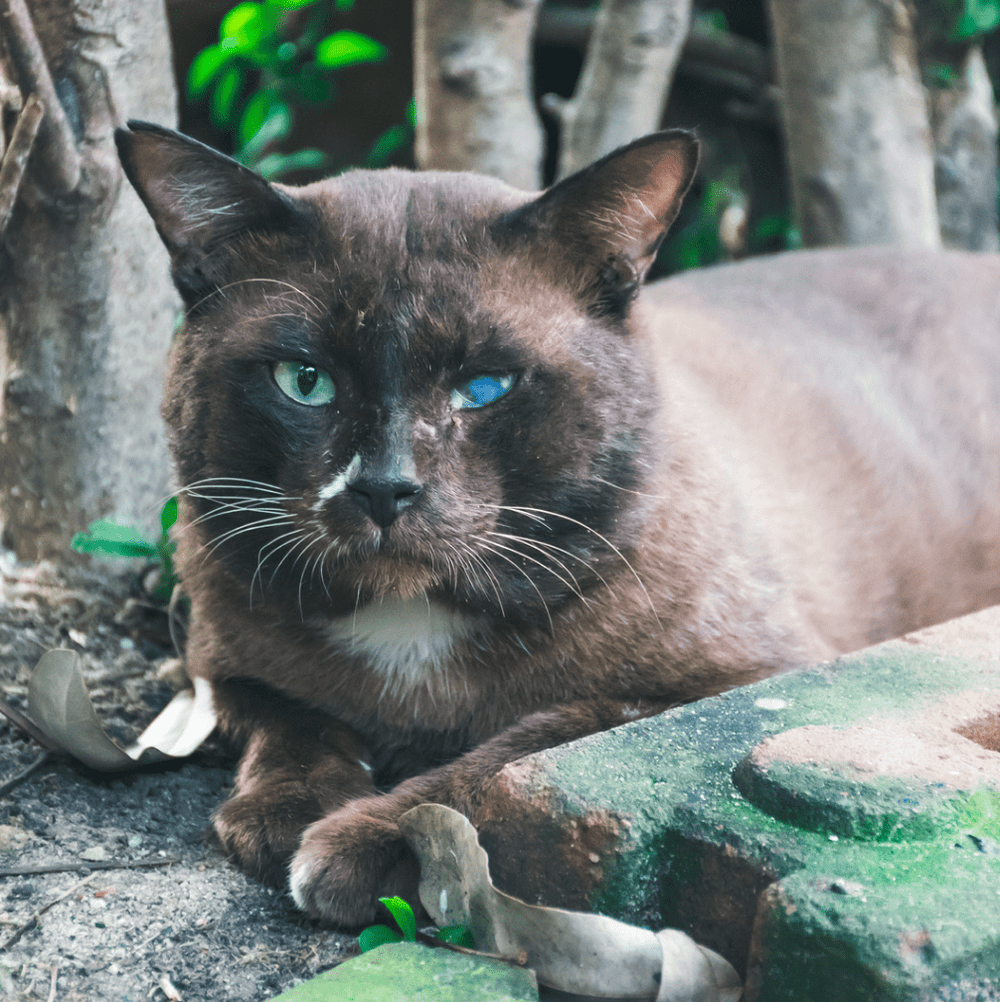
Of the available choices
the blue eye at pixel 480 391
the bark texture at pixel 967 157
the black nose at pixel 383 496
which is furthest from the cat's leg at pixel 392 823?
the bark texture at pixel 967 157

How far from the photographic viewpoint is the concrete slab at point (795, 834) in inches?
40.8

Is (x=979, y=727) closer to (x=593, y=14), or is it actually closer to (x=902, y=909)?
(x=902, y=909)

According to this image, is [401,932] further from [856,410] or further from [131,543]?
[856,410]

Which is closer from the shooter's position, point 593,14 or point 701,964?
point 701,964

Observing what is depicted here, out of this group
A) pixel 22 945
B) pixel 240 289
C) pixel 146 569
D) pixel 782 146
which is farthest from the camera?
pixel 782 146

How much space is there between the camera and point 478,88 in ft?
10.1

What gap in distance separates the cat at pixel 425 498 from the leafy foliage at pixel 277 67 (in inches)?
82.9

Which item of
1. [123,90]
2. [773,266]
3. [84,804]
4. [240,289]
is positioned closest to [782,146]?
[773,266]

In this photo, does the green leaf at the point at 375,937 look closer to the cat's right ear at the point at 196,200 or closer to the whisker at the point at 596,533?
the whisker at the point at 596,533

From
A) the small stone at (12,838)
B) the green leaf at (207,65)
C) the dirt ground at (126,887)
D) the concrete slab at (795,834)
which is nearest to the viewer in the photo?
the concrete slab at (795,834)

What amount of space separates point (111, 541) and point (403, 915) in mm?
1129

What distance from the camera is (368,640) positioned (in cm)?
175

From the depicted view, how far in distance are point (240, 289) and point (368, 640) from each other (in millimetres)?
576

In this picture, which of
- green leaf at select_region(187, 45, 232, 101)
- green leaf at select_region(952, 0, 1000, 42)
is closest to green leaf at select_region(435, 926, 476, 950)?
green leaf at select_region(187, 45, 232, 101)
